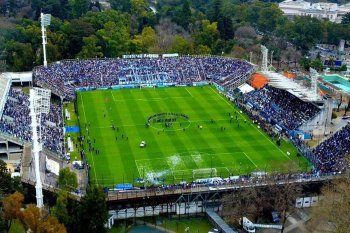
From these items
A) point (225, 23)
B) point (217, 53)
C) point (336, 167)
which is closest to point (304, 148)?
point (336, 167)

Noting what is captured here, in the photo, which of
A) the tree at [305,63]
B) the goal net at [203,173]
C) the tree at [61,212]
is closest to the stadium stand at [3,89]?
the goal net at [203,173]

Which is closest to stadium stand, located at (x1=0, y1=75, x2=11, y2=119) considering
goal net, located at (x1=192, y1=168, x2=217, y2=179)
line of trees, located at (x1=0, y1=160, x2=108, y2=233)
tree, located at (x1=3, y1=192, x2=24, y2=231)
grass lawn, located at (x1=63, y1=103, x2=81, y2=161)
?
grass lawn, located at (x1=63, y1=103, x2=81, y2=161)

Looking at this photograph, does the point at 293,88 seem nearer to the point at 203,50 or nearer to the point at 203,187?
the point at 203,187

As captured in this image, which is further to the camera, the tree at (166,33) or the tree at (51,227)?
the tree at (166,33)

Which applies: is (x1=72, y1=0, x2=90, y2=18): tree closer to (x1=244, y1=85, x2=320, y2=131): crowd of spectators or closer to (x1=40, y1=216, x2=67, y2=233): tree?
(x1=244, y1=85, x2=320, y2=131): crowd of spectators

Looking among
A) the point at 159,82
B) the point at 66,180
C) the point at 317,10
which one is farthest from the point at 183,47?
the point at 317,10

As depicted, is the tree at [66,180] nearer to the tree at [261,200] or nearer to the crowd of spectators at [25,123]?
the crowd of spectators at [25,123]

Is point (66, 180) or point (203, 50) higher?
point (203, 50)

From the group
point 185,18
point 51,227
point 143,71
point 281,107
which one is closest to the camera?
point 51,227
